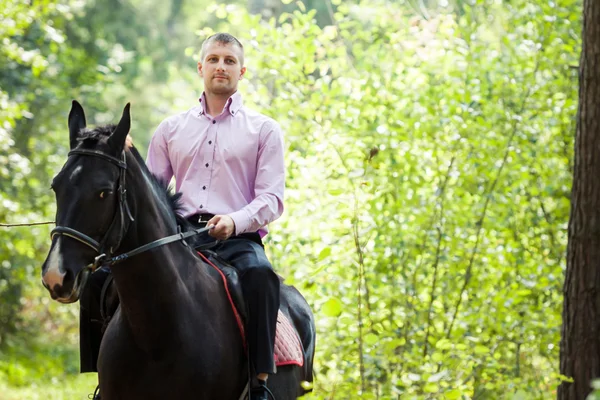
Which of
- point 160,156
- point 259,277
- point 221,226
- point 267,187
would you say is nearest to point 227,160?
point 267,187

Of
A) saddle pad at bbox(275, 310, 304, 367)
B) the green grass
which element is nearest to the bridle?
saddle pad at bbox(275, 310, 304, 367)

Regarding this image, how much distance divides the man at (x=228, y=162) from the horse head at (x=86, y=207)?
2.56 feet

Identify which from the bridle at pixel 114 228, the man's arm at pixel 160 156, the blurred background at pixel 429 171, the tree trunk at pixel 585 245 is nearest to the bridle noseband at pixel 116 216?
the bridle at pixel 114 228

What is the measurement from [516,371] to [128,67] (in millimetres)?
14435

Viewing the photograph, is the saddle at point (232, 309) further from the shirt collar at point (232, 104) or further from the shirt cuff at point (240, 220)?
the shirt collar at point (232, 104)

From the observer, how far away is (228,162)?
4.69 metres

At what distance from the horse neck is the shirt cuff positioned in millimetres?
358

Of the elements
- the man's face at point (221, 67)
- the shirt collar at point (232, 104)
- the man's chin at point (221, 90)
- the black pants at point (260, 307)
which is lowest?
the black pants at point (260, 307)

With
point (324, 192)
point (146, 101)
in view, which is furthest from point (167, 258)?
point (146, 101)

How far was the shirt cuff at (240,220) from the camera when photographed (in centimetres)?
428

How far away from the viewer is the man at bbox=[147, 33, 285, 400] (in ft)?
14.6

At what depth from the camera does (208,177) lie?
4.68 m

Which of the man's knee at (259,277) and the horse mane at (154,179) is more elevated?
the horse mane at (154,179)

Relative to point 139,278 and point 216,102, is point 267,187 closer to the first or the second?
point 216,102
